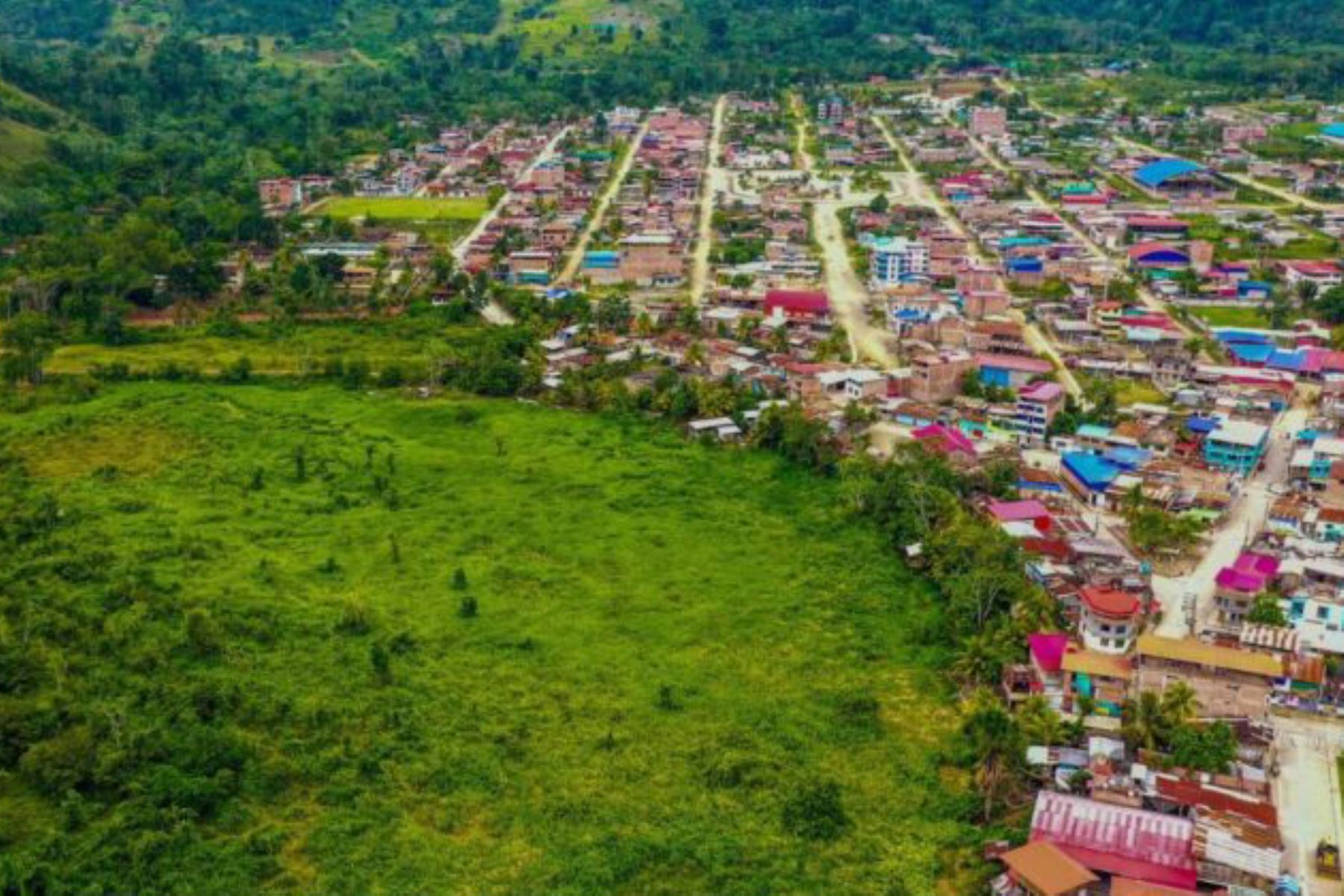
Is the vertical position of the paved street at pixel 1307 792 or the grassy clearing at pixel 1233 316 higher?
the grassy clearing at pixel 1233 316

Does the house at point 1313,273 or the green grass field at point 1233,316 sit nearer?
the green grass field at point 1233,316

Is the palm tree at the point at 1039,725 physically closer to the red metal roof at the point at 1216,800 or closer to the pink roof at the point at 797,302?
the red metal roof at the point at 1216,800

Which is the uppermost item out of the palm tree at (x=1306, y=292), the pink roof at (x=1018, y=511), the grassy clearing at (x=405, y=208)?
the grassy clearing at (x=405, y=208)

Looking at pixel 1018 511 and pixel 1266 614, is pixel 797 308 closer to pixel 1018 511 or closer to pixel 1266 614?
pixel 1018 511

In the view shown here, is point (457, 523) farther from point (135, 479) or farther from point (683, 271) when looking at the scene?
point (683, 271)

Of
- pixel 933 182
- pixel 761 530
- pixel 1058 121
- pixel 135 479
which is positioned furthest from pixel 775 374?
pixel 1058 121

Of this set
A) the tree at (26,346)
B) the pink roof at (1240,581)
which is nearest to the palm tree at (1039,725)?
the pink roof at (1240,581)
